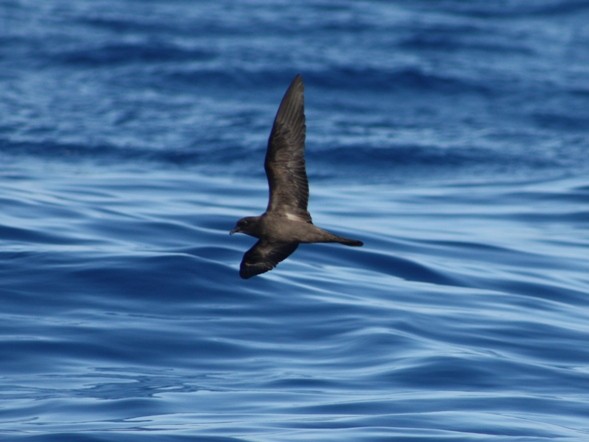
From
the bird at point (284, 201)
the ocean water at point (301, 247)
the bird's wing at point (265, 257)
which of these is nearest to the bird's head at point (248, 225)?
the bird at point (284, 201)

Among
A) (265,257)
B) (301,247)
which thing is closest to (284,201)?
(265,257)

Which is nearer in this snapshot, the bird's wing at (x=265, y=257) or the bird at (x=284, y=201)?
the bird at (x=284, y=201)

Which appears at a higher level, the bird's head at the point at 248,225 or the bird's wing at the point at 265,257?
the bird's head at the point at 248,225

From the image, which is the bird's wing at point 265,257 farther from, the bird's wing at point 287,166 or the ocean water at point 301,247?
the ocean water at point 301,247

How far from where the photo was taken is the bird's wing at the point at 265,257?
839 centimetres

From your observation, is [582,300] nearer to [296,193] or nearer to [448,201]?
[448,201]

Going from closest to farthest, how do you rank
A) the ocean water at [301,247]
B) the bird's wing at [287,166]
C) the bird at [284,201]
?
1. the bird at [284,201]
2. the bird's wing at [287,166]
3. the ocean water at [301,247]

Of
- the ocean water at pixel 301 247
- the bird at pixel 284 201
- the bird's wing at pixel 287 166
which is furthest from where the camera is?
the ocean water at pixel 301 247

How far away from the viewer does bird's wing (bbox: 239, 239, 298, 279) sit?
839cm

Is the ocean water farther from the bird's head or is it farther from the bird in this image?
the bird's head

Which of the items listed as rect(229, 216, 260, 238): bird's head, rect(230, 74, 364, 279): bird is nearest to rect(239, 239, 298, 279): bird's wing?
rect(230, 74, 364, 279): bird

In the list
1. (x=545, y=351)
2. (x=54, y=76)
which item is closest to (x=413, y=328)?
(x=545, y=351)

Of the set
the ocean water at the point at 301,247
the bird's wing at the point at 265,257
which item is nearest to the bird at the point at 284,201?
the bird's wing at the point at 265,257

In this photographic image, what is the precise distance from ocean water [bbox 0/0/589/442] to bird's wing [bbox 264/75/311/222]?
1738 mm
